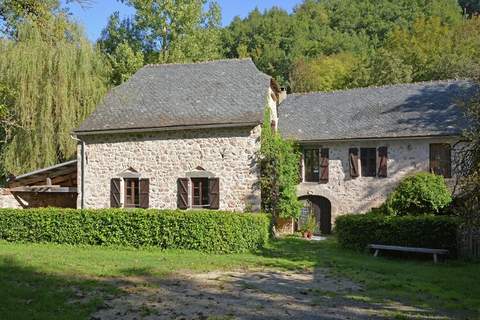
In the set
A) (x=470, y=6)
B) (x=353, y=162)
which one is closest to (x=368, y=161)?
(x=353, y=162)

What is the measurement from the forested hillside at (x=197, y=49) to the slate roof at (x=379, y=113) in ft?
12.4

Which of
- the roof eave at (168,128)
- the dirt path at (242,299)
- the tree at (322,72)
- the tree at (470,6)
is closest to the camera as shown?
the dirt path at (242,299)

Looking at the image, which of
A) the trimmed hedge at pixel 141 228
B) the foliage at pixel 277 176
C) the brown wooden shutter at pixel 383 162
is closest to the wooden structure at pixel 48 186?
the trimmed hedge at pixel 141 228

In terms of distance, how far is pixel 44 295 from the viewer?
845cm

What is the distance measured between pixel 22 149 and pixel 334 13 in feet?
122

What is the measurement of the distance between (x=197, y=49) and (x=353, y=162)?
18099 millimetres

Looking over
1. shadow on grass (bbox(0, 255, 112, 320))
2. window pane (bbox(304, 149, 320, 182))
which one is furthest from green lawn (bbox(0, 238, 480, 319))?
window pane (bbox(304, 149, 320, 182))

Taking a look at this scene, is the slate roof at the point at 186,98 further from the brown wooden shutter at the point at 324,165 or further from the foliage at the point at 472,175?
the foliage at the point at 472,175

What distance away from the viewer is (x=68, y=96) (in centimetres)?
2461

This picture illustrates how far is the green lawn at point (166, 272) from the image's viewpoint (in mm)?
8234

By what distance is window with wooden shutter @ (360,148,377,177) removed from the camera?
2081cm

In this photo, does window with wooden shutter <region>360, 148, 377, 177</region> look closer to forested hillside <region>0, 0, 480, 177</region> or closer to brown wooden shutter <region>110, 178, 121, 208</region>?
forested hillside <region>0, 0, 480, 177</region>

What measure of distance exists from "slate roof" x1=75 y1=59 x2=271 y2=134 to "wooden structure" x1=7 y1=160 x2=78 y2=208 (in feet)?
8.27

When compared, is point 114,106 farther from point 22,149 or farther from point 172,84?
point 22,149
